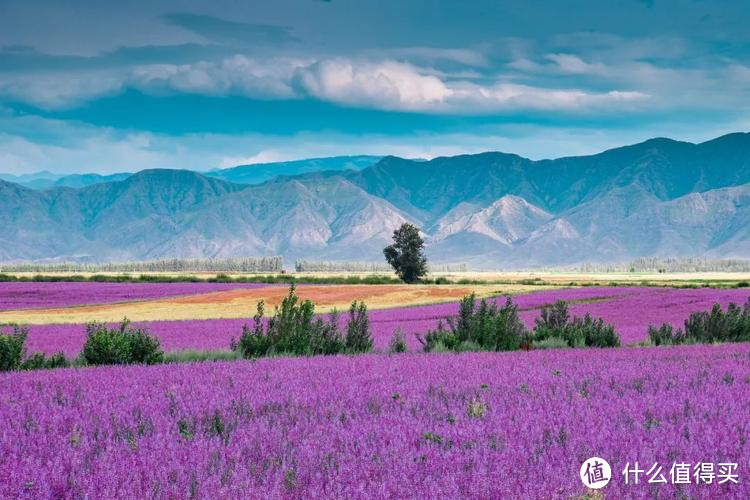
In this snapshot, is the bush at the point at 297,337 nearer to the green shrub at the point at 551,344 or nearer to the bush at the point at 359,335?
the bush at the point at 359,335

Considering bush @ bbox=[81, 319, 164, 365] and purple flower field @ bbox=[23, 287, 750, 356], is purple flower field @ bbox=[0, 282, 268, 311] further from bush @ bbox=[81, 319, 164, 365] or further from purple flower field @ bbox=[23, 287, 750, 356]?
bush @ bbox=[81, 319, 164, 365]

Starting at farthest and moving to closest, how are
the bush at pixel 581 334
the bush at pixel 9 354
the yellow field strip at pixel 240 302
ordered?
the yellow field strip at pixel 240 302 → the bush at pixel 581 334 → the bush at pixel 9 354

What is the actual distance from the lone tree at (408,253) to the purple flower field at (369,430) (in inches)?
3453

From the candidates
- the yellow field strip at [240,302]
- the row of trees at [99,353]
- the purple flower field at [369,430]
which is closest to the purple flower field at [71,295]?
the yellow field strip at [240,302]

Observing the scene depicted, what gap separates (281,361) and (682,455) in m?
8.59

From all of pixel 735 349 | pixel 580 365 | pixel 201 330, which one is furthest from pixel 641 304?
pixel 580 365

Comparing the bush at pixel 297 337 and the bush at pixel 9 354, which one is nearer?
the bush at pixel 9 354

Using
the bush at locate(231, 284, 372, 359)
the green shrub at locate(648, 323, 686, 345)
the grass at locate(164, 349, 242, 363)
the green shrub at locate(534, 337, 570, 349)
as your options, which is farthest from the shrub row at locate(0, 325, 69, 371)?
the green shrub at locate(648, 323, 686, 345)

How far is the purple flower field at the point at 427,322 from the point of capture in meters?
23.5

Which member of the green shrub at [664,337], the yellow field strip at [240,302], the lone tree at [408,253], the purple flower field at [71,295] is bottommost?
the yellow field strip at [240,302]

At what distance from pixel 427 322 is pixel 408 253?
62934 millimetres

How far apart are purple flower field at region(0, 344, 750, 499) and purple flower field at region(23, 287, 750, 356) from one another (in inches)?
378

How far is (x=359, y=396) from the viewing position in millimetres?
9133
